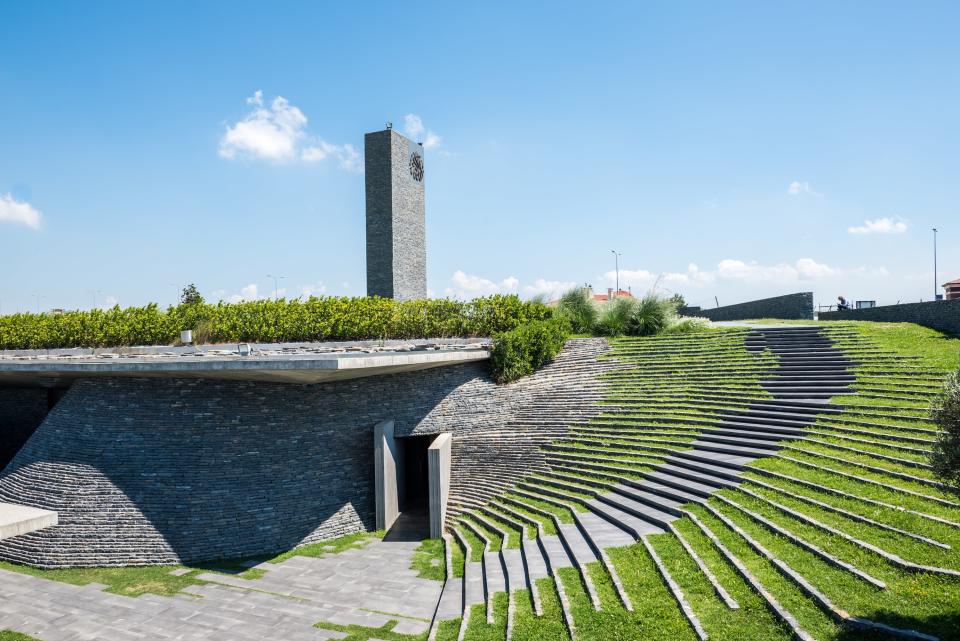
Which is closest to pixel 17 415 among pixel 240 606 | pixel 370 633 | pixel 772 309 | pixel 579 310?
pixel 240 606

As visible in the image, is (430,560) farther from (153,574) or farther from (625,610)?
(625,610)

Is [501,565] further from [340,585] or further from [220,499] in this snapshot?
[220,499]

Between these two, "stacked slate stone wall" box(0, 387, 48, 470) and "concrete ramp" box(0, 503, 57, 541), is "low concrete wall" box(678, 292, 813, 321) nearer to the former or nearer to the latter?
"concrete ramp" box(0, 503, 57, 541)

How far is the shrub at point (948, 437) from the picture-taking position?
6.36 metres

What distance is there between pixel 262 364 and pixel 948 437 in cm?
1191

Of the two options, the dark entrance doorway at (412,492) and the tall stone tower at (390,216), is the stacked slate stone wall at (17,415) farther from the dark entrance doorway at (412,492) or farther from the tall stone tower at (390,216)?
the dark entrance doorway at (412,492)

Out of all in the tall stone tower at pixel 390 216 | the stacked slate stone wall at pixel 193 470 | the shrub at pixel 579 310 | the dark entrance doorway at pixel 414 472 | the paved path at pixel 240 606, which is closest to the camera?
the paved path at pixel 240 606

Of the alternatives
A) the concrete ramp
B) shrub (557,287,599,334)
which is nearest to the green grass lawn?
the concrete ramp

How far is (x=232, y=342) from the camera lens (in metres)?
22.7

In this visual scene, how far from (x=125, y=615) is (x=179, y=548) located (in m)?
2.97

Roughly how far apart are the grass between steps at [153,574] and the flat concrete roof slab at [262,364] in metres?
4.35

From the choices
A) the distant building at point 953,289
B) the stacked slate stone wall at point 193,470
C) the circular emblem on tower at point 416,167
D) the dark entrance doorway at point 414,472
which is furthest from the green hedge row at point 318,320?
the distant building at point 953,289

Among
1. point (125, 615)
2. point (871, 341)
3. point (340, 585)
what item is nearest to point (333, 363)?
point (340, 585)

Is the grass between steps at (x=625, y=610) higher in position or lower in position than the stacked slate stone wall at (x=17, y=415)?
lower
